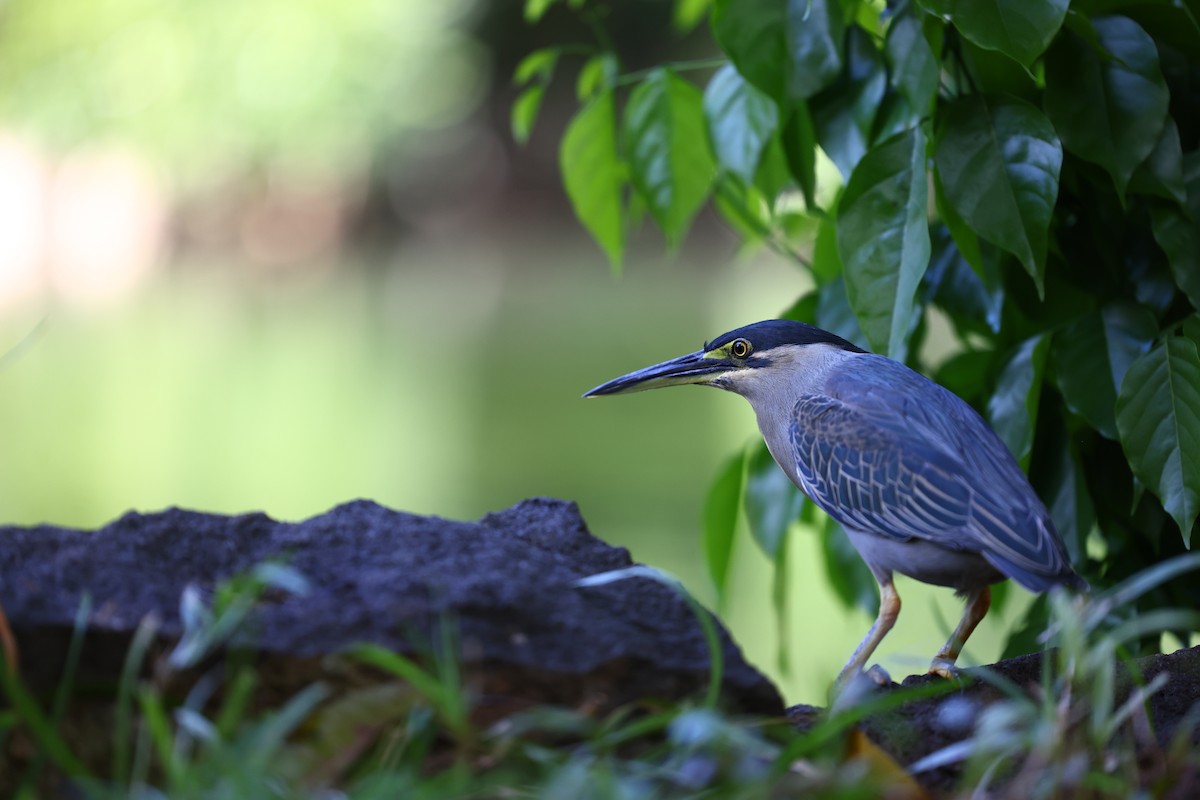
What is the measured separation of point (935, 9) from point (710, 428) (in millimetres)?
6271

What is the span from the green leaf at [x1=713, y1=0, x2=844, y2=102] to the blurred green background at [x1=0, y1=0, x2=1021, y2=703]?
0.76 metres

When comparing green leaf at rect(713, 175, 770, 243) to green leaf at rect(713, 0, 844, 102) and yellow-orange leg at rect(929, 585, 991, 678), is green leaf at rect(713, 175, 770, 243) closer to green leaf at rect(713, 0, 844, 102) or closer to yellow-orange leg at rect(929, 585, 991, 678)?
green leaf at rect(713, 0, 844, 102)

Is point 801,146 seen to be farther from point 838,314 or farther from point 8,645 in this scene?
point 8,645

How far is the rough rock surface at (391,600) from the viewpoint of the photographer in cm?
122

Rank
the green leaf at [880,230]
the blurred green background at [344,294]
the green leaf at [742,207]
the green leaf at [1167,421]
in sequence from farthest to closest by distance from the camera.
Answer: the blurred green background at [344,294], the green leaf at [742,207], the green leaf at [880,230], the green leaf at [1167,421]

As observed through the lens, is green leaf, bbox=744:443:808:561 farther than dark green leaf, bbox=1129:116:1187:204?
Yes

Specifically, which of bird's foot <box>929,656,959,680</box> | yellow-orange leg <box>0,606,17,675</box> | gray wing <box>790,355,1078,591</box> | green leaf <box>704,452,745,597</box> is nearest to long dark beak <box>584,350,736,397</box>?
gray wing <box>790,355,1078,591</box>

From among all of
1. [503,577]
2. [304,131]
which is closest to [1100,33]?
[503,577]

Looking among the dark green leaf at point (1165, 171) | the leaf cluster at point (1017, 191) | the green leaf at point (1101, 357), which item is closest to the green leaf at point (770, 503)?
the leaf cluster at point (1017, 191)

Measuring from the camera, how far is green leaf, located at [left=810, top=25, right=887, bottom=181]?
197 centimetres

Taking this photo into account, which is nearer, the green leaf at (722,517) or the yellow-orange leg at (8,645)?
the yellow-orange leg at (8,645)

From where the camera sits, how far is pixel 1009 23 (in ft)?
5.48

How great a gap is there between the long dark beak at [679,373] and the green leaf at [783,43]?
16.3 inches

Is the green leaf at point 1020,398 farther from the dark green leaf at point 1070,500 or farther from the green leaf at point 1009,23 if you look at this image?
the green leaf at point 1009,23
